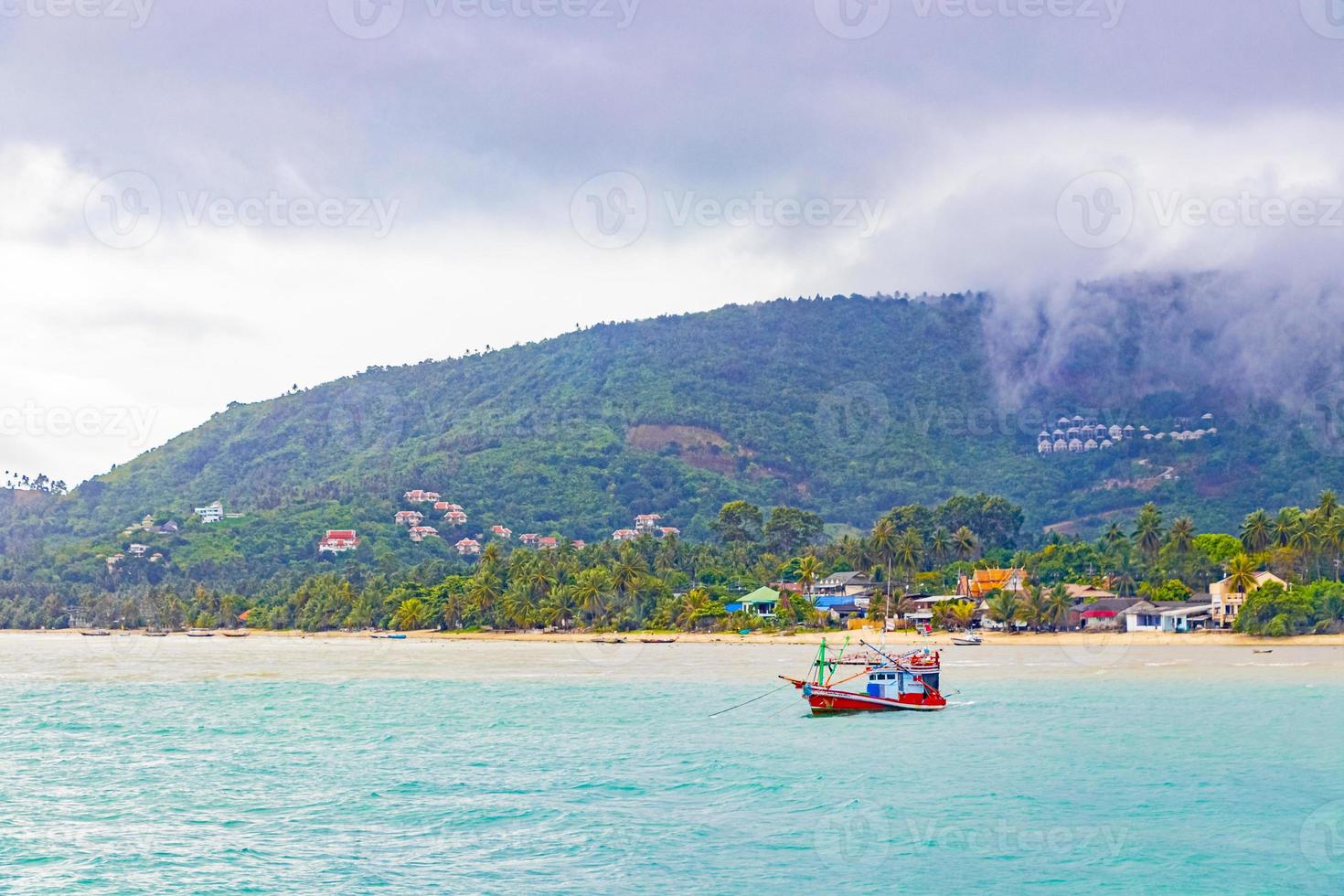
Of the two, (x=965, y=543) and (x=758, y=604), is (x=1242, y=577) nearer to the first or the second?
(x=758, y=604)

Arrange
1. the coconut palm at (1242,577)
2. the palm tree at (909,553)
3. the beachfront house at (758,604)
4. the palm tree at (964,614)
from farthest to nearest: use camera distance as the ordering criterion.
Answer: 1. the palm tree at (909,553)
2. the beachfront house at (758,604)
3. the palm tree at (964,614)
4. the coconut palm at (1242,577)

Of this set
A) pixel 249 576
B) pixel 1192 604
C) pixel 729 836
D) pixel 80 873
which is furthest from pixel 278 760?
pixel 249 576

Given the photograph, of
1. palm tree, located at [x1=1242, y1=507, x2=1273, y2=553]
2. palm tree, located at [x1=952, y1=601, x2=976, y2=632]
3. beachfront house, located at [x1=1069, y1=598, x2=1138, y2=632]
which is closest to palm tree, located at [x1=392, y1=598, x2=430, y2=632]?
palm tree, located at [x1=952, y1=601, x2=976, y2=632]

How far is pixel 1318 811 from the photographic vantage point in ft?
108

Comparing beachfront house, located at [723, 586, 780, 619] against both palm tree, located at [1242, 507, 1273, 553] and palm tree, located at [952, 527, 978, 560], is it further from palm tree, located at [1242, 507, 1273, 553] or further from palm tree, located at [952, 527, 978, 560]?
palm tree, located at [1242, 507, 1273, 553]

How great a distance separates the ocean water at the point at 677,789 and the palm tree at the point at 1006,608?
131 feet

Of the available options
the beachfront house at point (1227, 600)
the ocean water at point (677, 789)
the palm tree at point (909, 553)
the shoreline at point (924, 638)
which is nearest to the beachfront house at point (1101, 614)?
the shoreline at point (924, 638)

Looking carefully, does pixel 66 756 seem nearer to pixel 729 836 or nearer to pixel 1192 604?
pixel 729 836

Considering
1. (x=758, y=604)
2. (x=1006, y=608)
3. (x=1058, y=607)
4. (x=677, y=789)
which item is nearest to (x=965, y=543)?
(x=758, y=604)

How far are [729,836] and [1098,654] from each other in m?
64.3

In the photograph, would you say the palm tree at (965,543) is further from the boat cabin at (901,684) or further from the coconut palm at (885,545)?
the boat cabin at (901,684)

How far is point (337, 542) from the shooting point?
626 feet

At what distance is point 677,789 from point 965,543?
10977 cm

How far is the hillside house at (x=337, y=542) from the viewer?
19025 cm
